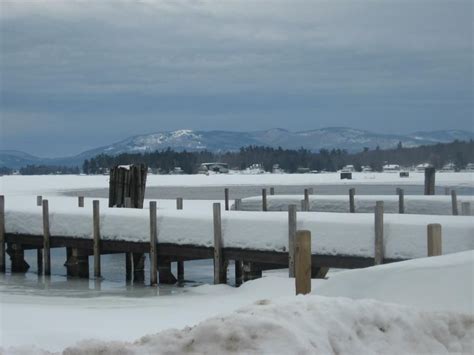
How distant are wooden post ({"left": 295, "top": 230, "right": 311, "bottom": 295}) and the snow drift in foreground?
1.95m

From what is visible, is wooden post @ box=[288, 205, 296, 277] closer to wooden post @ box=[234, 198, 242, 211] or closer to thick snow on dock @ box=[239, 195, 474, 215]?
thick snow on dock @ box=[239, 195, 474, 215]

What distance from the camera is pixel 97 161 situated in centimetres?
18762

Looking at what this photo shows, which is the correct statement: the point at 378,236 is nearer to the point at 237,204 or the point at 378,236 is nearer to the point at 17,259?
the point at 17,259

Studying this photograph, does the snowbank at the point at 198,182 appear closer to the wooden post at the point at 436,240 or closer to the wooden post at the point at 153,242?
the wooden post at the point at 153,242

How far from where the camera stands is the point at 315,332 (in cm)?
650

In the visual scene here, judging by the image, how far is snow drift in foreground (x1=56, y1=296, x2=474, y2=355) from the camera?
6.31 metres

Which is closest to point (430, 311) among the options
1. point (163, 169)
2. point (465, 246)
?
point (465, 246)

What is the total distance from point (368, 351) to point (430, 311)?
1001 mm

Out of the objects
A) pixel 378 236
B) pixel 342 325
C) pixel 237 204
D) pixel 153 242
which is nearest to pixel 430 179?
pixel 237 204

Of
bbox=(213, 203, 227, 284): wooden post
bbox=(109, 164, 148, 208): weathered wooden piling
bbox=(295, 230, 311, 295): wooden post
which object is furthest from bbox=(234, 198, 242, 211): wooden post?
bbox=(295, 230, 311, 295): wooden post

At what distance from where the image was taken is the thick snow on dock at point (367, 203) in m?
29.3

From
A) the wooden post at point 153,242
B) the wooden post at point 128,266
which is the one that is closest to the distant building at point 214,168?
the wooden post at point 128,266

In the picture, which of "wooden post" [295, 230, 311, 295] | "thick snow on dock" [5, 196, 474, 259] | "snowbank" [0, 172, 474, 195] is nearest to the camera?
"wooden post" [295, 230, 311, 295]

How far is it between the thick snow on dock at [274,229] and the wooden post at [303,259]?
645cm
